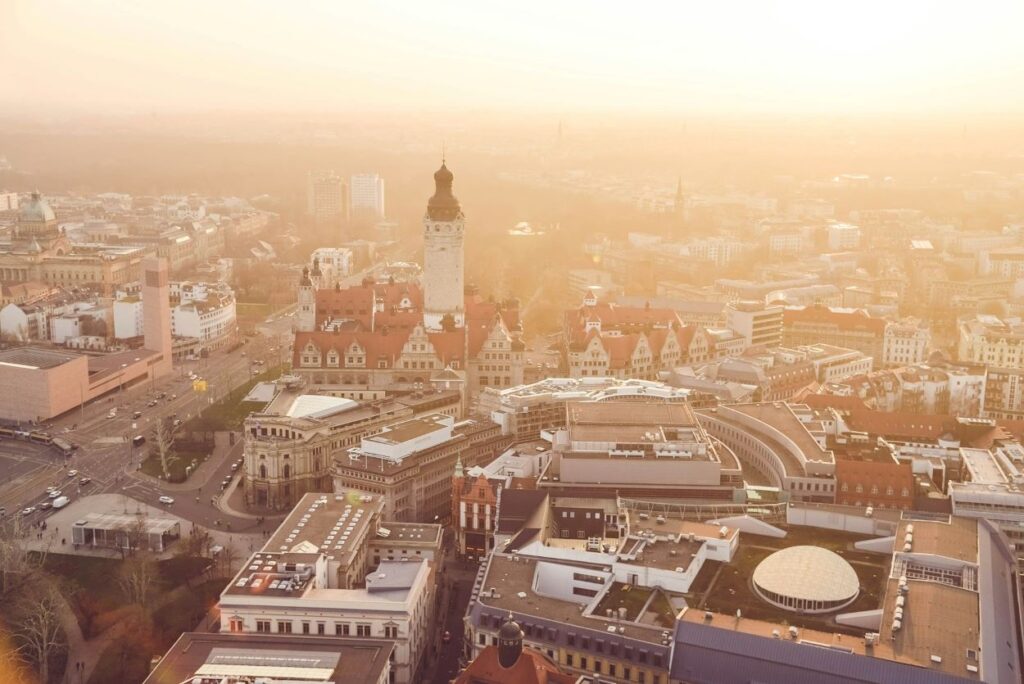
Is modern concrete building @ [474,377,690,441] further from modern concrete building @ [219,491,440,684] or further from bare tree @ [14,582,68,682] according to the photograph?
bare tree @ [14,582,68,682]

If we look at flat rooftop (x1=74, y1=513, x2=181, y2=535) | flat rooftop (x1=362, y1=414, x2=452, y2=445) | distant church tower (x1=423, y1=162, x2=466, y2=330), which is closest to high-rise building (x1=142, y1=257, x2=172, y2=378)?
distant church tower (x1=423, y1=162, x2=466, y2=330)

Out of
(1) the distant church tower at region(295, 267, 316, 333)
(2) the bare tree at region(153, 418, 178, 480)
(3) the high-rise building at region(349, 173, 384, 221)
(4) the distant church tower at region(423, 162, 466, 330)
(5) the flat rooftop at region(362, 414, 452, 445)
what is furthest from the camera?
(3) the high-rise building at region(349, 173, 384, 221)

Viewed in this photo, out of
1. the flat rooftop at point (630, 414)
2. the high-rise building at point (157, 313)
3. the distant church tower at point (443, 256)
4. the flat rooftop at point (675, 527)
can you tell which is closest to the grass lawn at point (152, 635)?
the flat rooftop at point (675, 527)

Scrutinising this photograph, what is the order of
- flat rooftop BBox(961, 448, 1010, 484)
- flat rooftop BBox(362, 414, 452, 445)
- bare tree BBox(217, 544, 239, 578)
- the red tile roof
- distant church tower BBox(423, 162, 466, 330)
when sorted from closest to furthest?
the red tile roof → bare tree BBox(217, 544, 239, 578) → flat rooftop BBox(961, 448, 1010, 484) → flat rooftop BBox(362, 414, 452, 445) → distant church tower BBox(423, 162, 466, 330)

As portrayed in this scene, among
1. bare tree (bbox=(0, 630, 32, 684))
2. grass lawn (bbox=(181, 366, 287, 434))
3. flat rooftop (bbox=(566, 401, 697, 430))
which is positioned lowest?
bare tree (bbox=(0, 630, 32, 684))

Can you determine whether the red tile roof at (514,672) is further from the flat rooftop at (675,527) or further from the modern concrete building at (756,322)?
the modern concrete building at (756,322)

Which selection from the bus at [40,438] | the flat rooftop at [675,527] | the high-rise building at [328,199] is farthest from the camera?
the high-rise building at [328,199]

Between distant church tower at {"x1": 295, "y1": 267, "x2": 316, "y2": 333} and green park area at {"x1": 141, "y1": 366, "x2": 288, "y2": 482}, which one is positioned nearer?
green park area at {"x1": 141, "y1": 366, "x2": 288, "y2": 482}
